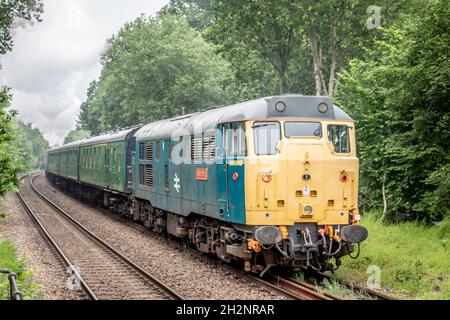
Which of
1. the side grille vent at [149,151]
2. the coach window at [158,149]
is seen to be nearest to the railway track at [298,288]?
the coach window at [158,149]

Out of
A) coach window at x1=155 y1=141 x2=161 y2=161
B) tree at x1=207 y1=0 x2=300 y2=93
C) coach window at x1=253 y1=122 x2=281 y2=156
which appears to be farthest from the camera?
tree at x1=207 y1=0 x2=300 y2=93

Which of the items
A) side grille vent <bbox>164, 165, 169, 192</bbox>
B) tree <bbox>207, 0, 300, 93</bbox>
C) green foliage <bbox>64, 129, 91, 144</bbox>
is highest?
green foliage <bbox>64, 129, 91, 144</bbox>

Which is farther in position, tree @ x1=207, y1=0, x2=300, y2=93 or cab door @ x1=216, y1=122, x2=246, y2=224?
Answer: tree @ x1=207, y1=0, x2=300, y2=93

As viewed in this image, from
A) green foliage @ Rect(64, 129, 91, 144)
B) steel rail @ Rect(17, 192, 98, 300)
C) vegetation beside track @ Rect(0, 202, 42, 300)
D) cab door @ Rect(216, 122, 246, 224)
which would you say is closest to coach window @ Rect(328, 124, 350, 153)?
cab door @ Rect(216, 122, 246, 224)

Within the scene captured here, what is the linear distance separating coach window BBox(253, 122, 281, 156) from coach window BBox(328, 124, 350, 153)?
1199mm

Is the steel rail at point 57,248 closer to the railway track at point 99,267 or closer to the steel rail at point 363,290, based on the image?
the railway track at point 99,267

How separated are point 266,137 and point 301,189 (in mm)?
1224

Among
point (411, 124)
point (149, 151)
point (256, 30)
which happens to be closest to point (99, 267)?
point (149, 151)

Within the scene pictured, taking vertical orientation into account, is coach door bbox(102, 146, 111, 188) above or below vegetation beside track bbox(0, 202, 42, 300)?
above

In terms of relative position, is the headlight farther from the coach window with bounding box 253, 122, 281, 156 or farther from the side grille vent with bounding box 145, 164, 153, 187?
the side grille vent with bounding box 145, 164, 153, 187

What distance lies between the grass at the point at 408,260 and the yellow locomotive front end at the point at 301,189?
1.11m

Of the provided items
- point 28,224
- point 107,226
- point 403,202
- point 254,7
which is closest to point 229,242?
point 403,202

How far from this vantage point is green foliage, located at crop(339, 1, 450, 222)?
1448 centimetres

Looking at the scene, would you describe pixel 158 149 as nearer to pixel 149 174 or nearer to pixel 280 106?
pixel 149 174
